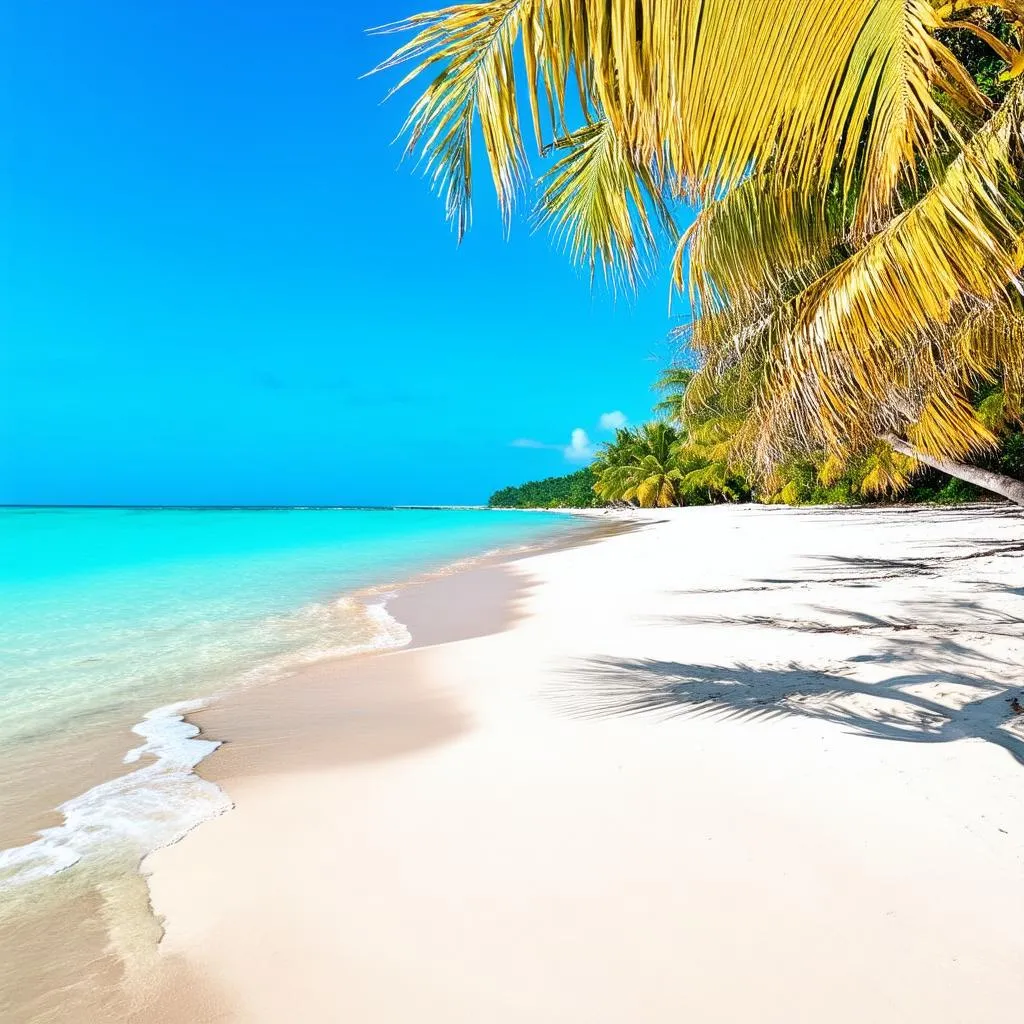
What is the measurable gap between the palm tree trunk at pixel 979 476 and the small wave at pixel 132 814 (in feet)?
28.2

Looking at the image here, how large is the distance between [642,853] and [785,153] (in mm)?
2623

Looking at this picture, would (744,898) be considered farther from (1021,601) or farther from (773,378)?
(1021,601)

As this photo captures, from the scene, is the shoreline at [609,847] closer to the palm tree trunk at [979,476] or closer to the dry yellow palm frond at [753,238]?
the dry yellow palm frond at [753,238]

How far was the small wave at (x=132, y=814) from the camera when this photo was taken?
2.30 metres

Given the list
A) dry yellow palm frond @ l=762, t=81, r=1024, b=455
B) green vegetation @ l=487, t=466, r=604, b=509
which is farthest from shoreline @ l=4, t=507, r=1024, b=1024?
green vegetation @ l=487, t=466, r=604, b=509

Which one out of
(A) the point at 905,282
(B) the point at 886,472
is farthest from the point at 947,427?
(B) the point at 886,472

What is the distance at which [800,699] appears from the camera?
132 inches

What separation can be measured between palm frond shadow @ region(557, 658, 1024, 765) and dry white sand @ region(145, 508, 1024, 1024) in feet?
0.06

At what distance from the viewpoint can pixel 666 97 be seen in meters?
2.06

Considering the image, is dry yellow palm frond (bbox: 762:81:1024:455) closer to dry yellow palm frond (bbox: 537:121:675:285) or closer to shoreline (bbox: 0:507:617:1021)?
dry yellow palm frond (bbox: 537:121:675:285)

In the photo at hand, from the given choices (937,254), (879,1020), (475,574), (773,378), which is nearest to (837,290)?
(937,254)

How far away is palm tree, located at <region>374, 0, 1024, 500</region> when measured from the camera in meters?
2.05

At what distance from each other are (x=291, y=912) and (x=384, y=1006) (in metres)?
0.49

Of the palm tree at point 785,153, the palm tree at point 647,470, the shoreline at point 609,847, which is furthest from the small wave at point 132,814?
the palm tree at point 647,470
